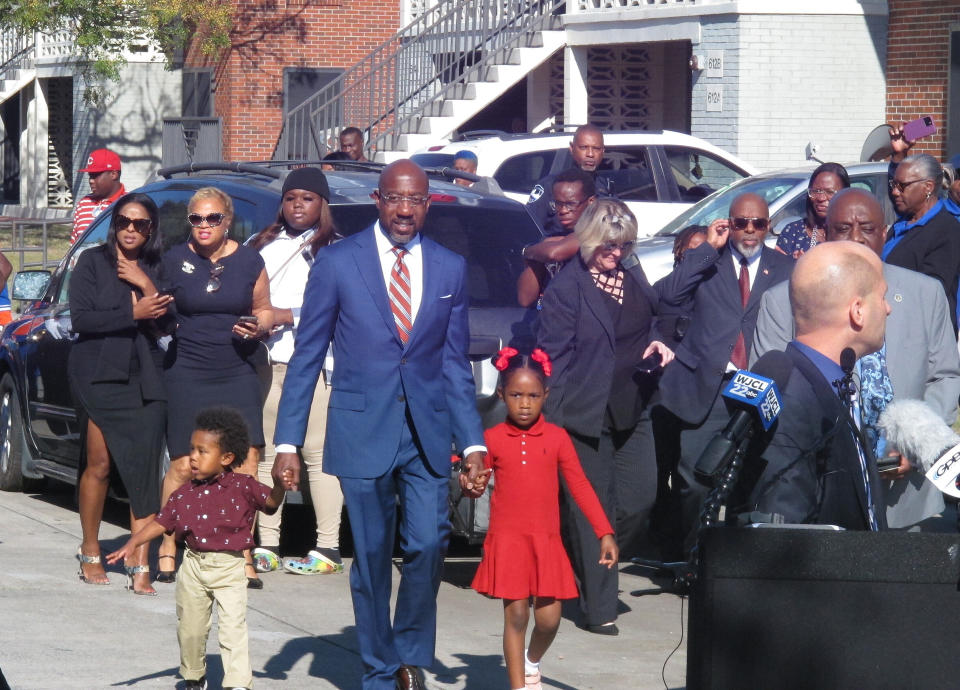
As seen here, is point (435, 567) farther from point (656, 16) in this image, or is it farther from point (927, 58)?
point (656, 16)

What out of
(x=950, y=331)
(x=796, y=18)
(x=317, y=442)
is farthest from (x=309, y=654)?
(x=796, y=18)

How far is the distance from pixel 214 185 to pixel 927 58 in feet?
43.4

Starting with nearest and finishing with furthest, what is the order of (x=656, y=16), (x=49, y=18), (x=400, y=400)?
(x=400, y=400) < (x=656, y=16) < (x=49, y=18)

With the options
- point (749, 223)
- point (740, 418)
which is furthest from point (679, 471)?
point (740, 418)

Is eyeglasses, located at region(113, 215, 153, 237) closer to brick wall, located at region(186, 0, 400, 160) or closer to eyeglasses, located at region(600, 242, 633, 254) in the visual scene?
eyeglasses, located at region(600, 242, 633, 254)

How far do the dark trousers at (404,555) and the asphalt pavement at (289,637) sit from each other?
41 cm

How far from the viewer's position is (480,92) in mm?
23969

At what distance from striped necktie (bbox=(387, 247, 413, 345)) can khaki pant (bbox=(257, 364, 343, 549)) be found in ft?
6.78

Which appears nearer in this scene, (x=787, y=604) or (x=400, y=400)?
(x=787, y=604)

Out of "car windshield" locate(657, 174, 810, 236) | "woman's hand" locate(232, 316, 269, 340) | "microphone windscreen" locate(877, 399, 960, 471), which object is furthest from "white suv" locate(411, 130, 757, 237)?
"microphone windscreen" locate(877, 399, 960, 471)

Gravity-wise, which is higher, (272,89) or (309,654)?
(272,89)

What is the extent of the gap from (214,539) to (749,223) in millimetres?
3252

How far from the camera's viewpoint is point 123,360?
7.69m

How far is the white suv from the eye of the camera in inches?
603
